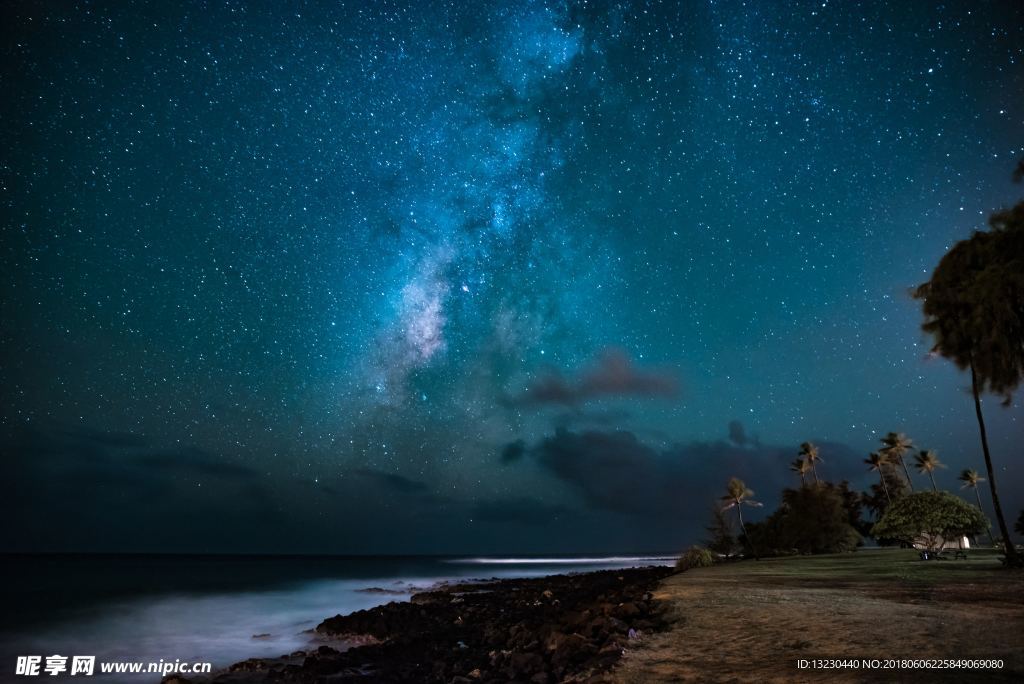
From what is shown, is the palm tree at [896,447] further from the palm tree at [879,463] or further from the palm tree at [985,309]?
the palm tree at [985,309]

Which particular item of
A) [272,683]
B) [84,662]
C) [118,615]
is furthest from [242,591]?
[272,683]

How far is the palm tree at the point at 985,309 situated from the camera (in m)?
21.2

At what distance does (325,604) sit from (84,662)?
2531 centimetres

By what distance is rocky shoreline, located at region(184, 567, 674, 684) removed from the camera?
11.2 m

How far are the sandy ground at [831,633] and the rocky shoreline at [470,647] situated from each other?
0.99 meters

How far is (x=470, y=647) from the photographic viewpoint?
61.4 feet

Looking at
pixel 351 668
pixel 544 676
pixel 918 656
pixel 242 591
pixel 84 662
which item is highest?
pixel 918 656

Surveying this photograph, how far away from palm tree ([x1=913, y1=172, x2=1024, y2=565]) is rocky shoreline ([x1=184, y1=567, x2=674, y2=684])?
18.6m

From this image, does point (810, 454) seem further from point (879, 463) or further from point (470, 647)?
point (470, 647)

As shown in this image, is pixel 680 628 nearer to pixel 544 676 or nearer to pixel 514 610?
pixel 544 676

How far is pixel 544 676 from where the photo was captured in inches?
404

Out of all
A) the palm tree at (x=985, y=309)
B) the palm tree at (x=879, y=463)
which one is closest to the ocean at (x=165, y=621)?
the palm tree at (x=985, y=309)

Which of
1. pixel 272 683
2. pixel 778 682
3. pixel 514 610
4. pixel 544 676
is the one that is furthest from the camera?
pixel 514 610

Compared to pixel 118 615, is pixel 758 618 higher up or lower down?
higher up
